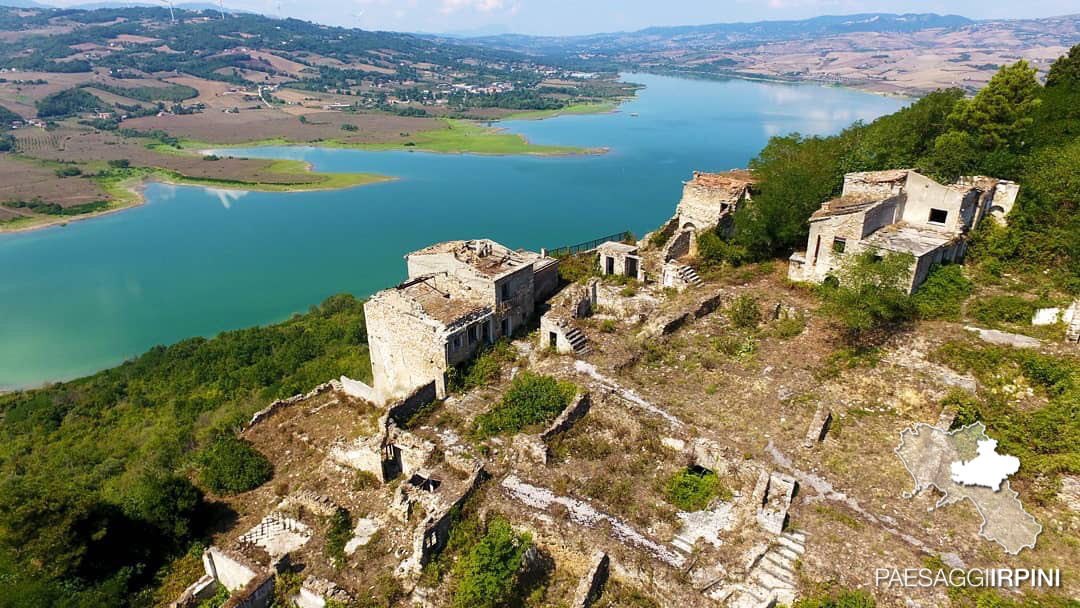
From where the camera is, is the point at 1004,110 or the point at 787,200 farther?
the point at 787,200

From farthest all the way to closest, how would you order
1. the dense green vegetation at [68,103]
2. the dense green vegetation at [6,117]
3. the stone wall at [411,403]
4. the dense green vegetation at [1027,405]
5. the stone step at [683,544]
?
the dense green vegetation at [68,103], the dense green vegetation at [6,117], the stone wall at [411,403], the dense green vegetation at [1027,405], the stone step at [683,544]

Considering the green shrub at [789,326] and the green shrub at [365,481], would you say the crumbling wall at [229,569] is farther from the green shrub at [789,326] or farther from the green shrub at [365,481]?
the green shrub at [789,326]

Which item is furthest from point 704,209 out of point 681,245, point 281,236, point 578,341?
point 281,236

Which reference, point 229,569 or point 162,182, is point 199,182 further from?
point 229,569

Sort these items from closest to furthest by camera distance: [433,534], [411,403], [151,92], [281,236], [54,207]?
[433,534], [411,403], [281,236], [54,207], [151,92]

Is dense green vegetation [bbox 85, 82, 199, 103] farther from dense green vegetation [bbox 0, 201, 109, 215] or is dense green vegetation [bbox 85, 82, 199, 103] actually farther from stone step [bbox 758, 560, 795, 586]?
stone step [bbox 758, 560, 795, 586]

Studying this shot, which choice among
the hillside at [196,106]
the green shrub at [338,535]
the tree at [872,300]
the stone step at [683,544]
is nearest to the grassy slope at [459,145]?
the hillside at [196,106]
